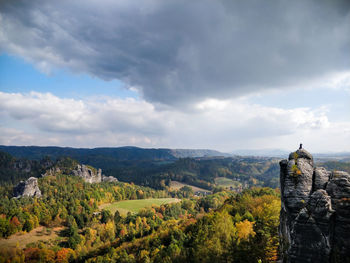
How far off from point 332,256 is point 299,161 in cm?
807

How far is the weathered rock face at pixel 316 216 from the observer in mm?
16078

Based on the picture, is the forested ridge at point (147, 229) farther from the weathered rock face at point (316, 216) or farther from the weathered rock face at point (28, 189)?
the weathered rock face at point (316, 216)

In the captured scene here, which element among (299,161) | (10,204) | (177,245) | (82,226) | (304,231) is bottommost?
(82,226)

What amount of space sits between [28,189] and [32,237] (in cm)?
8429

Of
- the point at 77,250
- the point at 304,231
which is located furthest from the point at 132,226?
the point at 304,231

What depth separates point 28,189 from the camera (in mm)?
190125

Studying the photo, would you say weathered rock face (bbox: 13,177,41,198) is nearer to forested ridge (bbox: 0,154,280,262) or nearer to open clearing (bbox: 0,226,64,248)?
forested ridge (bbox: 0,154,280,262)

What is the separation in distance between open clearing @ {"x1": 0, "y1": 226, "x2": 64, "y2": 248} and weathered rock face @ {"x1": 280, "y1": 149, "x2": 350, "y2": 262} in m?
143

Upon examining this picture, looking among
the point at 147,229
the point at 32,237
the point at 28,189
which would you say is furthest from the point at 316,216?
the point at 28,189

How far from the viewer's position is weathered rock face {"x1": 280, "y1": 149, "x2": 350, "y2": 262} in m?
16.1

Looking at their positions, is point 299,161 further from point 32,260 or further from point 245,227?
point 32,260

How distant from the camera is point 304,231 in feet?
55.4

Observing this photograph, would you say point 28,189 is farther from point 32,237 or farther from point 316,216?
point 316,216

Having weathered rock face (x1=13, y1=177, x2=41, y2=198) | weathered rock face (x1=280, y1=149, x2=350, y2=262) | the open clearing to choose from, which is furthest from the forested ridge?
weathered rock face (x1=280, y1=149, x2=350, y2=262)
